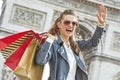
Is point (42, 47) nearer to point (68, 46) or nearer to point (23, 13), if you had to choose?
point (68, 46)

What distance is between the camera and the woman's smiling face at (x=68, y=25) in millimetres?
2084

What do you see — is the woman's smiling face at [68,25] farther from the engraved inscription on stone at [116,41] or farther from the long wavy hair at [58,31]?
the engraved inscription on stone at [116,41]

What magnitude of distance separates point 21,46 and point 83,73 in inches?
17.3

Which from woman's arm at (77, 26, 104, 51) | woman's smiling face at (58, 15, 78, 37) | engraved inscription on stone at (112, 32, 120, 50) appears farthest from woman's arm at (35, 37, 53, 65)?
engraved inscription on stone at (112, 32, 120, 50)

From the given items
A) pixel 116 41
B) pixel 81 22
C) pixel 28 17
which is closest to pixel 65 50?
pixel 28 17

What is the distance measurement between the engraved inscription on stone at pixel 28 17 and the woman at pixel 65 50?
9.54m

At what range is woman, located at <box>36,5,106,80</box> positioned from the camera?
1975 millimetres

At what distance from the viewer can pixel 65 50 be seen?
2098 millimetres

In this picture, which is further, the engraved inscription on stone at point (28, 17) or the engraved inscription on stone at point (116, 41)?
the engraved inscription on stone at point (116, 41)

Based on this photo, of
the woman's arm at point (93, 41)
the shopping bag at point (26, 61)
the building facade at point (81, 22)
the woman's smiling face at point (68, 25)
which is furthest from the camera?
the building facade at point (81, 22)

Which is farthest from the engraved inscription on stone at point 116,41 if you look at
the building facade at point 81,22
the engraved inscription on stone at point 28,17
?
the engraved inscription on stone at point 28,17

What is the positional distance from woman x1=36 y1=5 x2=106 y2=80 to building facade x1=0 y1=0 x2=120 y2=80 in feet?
29.5

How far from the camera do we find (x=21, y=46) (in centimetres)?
201

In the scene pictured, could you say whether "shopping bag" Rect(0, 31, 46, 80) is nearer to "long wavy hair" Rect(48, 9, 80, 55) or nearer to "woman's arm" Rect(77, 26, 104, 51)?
"long wavy hair" Rect(48, 9, 80, 55)
